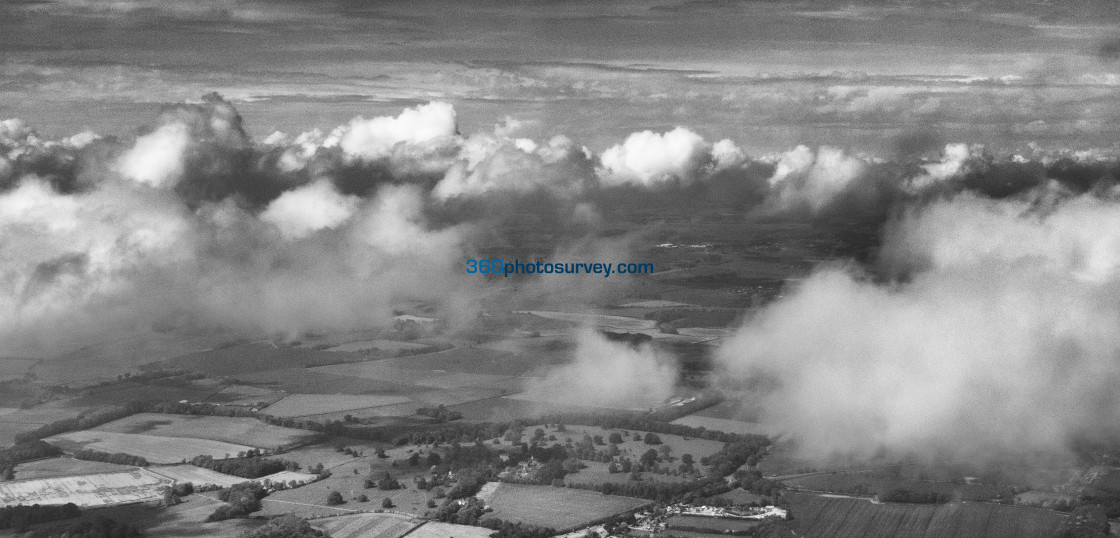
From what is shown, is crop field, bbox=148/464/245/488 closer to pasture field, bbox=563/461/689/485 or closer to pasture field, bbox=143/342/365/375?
pasture field, bbox=563/461/689/485

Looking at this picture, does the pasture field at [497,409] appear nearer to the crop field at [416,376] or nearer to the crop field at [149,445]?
the crop field at [416,376]

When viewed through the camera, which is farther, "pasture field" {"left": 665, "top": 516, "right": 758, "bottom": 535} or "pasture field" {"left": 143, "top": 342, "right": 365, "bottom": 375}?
"pasture field" {"left": 143, "top": 342, "right": 365, "bottom": 375}

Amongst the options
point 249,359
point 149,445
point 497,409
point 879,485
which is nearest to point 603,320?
point 497,409

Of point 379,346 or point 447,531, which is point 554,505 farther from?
point 379,346

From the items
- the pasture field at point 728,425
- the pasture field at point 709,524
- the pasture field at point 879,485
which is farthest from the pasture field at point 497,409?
the pasture field at point 879,485

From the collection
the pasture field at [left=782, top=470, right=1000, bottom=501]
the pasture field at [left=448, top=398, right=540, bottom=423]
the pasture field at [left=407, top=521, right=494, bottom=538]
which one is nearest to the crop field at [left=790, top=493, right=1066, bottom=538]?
the pasture field at [left=782, top=470, right=1000, bottom=501]

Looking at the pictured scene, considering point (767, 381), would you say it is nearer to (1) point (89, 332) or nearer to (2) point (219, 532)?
(2) point (219, 532)
